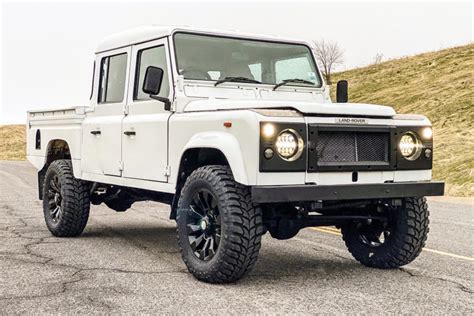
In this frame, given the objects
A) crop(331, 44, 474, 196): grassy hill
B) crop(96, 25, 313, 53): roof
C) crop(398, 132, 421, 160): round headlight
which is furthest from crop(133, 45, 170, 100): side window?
crop(331, 44, 474, 196): grassy hill

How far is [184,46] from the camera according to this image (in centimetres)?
688

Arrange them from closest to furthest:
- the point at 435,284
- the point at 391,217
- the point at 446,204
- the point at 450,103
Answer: the point at 435,284 < the point at 391,217 < the point at 446,204 < the point at 450,103

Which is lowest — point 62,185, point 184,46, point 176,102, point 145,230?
point 145,230

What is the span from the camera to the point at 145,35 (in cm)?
729

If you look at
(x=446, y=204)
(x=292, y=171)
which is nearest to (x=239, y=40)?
(x=292, y=171)

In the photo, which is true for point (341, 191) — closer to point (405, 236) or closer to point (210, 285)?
point (405, 236)

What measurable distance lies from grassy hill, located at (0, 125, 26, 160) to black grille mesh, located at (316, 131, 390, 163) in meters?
51.3

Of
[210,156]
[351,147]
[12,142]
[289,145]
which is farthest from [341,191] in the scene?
[12,142]

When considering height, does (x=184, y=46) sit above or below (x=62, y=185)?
above

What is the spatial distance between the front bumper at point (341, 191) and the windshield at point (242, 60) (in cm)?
197

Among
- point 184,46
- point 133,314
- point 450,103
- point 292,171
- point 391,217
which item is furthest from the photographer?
point 450,103

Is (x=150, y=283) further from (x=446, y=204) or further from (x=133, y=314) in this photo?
(x=446, y=204)

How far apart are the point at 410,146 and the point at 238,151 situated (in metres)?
1.65

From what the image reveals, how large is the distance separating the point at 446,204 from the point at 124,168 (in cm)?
872
